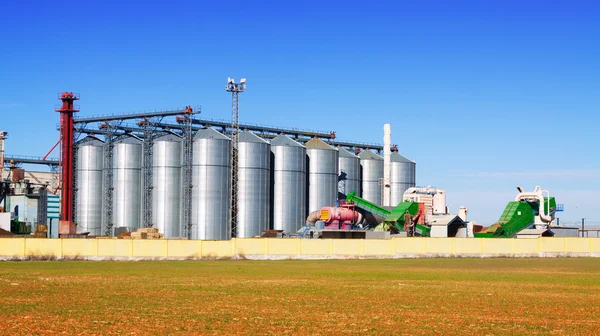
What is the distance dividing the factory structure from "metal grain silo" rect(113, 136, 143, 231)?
0.46 feet

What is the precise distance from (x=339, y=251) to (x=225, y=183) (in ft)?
135

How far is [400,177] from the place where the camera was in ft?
450

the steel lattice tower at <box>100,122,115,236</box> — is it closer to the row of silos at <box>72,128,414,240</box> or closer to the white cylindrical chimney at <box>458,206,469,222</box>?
the row of silos at <box>72,128,414,240</box>

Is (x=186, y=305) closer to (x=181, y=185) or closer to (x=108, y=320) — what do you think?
(x=108, y=320)

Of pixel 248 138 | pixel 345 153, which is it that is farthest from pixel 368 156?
Answer: pixel 248 138

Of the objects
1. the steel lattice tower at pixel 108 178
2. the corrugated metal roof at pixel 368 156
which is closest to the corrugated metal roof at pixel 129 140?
the steel lattice tower at pixel 108 178

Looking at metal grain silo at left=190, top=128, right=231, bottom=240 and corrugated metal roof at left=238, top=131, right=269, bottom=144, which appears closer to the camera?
metal grain silo at left=190, top=128, right=231, bottom=240

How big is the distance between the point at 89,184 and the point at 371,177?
1793 inches

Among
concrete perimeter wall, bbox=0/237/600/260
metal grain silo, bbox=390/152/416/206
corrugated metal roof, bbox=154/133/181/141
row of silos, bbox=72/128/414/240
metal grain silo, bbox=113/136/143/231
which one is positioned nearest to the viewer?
concrete perimeter wall, bbox=0/237/600/260

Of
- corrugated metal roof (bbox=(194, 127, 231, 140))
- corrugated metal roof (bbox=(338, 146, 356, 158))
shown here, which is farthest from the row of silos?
corrugated metal roof (bbox=(338, 146, 356, 158))

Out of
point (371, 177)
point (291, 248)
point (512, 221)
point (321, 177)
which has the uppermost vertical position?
point (371, 177)

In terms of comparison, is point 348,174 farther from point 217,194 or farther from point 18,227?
point 18,227

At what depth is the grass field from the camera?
74.0ft

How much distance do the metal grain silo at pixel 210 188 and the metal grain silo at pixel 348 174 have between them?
1065 inches
